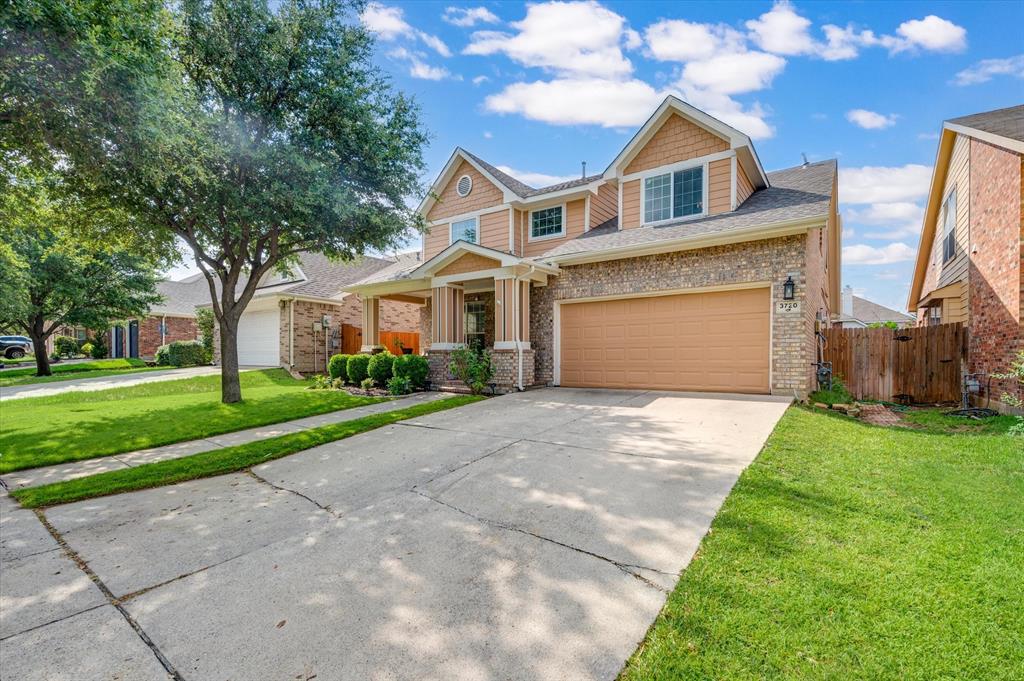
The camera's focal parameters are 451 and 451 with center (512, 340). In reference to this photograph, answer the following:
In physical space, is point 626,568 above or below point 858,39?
below

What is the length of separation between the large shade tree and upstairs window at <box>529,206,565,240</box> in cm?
464

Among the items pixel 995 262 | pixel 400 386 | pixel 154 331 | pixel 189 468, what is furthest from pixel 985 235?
pixel 154 331

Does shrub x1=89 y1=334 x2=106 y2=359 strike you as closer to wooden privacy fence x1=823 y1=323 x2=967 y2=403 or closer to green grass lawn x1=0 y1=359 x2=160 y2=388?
green grass lawn x1=0 y1=359 x2=160 y2=388

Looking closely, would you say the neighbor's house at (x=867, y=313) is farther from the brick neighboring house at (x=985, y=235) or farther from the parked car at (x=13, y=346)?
the parked car at (x=13, y=346)

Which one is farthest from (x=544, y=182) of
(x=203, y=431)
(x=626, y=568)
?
(x=626, y=568)

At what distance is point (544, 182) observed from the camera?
1658 cm

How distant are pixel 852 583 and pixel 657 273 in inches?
341

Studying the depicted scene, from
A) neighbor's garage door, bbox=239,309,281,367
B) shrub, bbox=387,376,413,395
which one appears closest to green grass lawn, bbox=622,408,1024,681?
shrub, bbox=387,376,413,395

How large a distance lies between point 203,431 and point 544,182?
1333cm

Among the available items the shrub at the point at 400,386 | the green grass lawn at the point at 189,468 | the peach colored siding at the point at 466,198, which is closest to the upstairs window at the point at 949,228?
the peach colored siding at the point at 466,198

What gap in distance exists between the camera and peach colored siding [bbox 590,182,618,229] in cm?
1349

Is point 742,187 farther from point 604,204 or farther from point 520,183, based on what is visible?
point 520,183

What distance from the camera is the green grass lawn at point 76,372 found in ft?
52.3

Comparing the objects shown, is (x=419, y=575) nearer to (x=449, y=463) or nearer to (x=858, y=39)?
(x=449, y=463)
